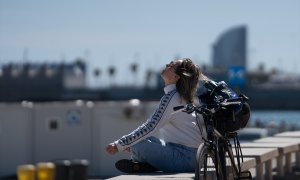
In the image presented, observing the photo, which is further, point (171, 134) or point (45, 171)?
point (171, 134)

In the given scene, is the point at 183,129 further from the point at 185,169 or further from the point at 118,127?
the point at 118,127

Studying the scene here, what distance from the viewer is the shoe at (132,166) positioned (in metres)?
8.41

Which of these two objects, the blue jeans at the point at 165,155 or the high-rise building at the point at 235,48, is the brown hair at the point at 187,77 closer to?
the blue jeans at the point at 165,155

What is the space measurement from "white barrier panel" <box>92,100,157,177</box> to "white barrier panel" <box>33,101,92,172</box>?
0.80 feet

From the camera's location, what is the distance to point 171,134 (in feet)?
27.9

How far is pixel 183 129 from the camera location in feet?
27.8

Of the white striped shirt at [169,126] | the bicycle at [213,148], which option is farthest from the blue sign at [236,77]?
the bicycle at [213,148]

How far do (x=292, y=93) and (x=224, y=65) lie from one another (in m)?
38.6

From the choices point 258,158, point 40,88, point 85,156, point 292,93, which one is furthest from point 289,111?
point 258,158

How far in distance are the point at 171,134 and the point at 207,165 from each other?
25.1 inches

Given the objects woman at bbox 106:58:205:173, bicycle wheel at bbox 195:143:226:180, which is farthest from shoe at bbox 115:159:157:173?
bicycle wheel at bbox 195:143:226:180

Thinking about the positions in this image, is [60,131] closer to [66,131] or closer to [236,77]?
[66,131]

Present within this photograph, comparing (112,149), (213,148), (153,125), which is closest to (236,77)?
(153,125)

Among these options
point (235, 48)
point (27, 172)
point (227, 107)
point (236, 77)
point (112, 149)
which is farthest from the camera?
point (235, 48)
